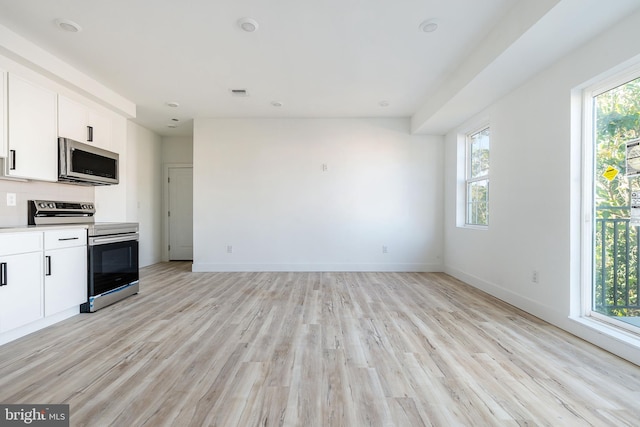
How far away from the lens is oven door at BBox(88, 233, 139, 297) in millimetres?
3133

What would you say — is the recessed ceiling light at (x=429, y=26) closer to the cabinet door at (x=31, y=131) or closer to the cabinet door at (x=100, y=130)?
the cabinet door at (x=31, y=131)

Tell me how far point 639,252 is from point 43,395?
153 inches

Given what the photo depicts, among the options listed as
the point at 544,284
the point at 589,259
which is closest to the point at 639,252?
the point at 589,259

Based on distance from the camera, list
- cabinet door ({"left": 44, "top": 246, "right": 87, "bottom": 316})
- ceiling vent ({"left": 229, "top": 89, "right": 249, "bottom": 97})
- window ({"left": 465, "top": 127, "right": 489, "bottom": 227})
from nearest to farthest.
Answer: cabinet door ({"left": 44, "top": 246, "right": 87, "bottom": 316}) → ceiling vent ({"left": 229, "top": 89, "right": 249, "bottom": 97}) → window ({"left": 465, "top": 127, "right": 489, "bottom": 227})

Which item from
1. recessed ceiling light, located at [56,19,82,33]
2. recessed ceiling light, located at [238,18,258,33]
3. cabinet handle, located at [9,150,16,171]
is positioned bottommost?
cabinet handle, located at [9,150,16,171]

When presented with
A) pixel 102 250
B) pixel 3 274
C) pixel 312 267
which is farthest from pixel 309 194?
pixel 3 274

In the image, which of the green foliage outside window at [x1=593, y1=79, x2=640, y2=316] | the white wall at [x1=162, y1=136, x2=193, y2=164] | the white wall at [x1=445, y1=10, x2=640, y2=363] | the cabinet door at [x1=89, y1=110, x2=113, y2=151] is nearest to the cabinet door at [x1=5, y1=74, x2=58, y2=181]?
the cabinet door at [x1=89, y1=110, x2=113, y2=151]

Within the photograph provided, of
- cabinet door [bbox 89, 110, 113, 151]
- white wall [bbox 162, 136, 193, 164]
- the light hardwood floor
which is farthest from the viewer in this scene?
white wall [bbox 162, 136, 193, 164]

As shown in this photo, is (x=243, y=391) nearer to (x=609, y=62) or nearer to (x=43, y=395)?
(x=43, y=395)

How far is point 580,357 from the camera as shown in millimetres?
2109

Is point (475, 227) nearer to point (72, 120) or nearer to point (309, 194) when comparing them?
point (309, 194)

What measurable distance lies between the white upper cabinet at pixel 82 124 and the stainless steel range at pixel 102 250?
2.53 feet

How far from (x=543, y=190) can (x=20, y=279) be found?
4.65 m

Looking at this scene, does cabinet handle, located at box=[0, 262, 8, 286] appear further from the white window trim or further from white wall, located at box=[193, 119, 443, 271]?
the white window trim
